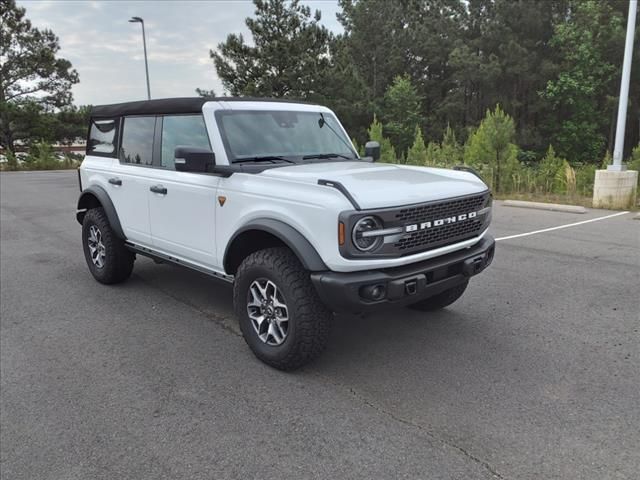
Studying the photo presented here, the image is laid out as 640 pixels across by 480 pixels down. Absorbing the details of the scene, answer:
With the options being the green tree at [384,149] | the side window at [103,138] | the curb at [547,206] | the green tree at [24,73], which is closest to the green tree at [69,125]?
the green tree at [24,73]

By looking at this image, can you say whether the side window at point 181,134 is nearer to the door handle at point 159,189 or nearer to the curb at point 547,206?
the door handle at point 159,189

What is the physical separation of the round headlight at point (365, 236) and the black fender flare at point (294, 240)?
0.26 meters

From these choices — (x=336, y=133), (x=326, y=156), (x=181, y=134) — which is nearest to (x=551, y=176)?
(x=336, y=133)

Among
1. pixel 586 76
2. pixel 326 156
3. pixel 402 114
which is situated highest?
pixel 586 76

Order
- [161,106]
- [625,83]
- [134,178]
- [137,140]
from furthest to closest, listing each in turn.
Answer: [625,83]
[137,140]
[134,178]
[161,106]

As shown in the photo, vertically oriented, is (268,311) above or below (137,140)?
below

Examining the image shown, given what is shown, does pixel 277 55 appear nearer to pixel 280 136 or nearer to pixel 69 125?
pixel 69 125

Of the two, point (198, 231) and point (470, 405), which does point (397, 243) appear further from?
point (198, 231)

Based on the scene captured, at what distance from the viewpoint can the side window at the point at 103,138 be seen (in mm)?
5503

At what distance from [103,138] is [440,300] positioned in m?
3.99

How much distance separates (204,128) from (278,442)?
2.53 meters

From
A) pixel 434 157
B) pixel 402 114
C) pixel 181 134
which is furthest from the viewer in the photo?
pixel 402 114

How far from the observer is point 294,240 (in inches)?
131

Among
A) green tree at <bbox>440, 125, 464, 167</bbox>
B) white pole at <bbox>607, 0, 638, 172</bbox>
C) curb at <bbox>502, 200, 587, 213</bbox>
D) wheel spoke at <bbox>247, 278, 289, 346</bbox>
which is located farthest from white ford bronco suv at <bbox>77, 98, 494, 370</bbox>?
green tree at <bbox>440, 125, 464, 167</bbox>
